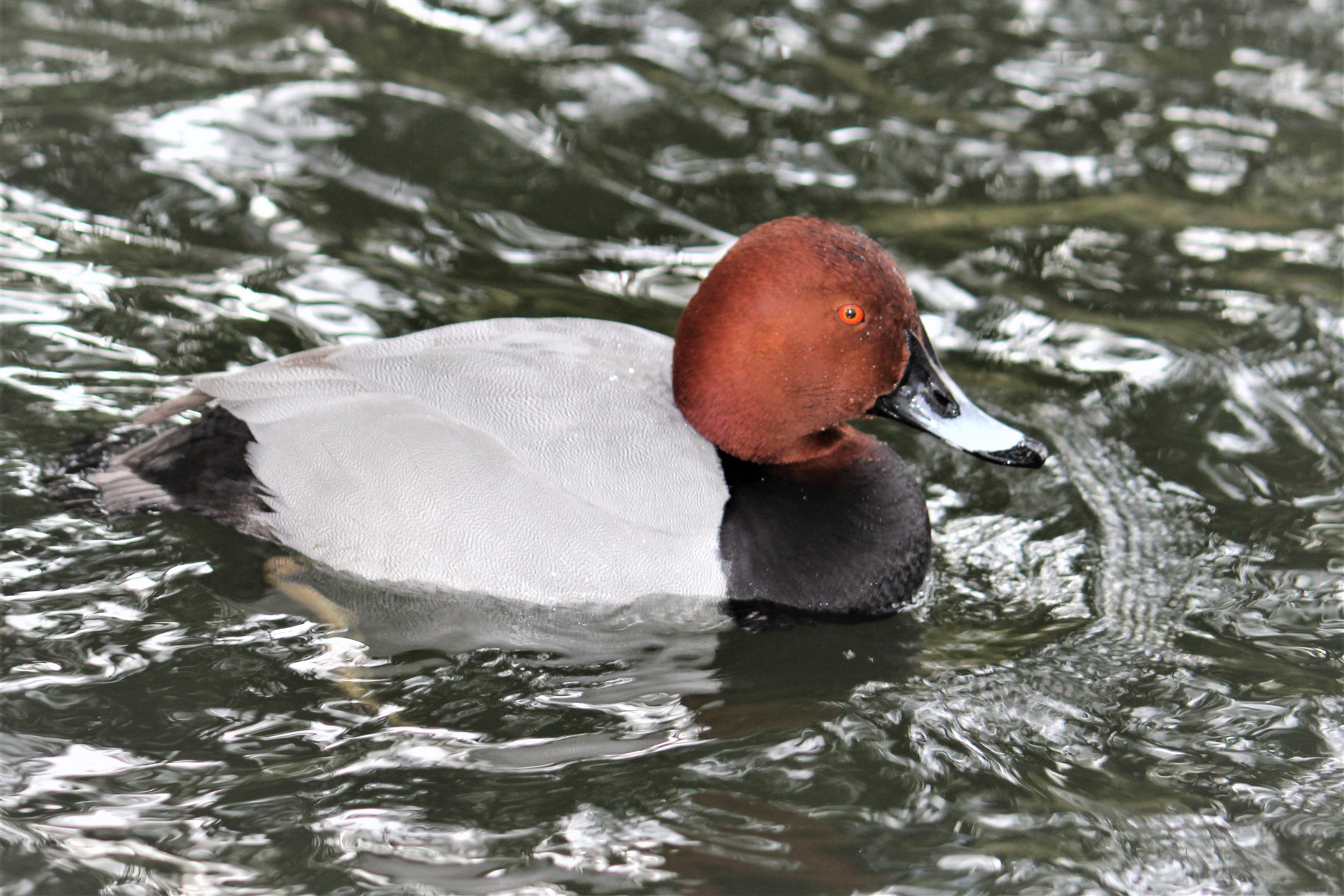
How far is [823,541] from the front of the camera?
3873mm

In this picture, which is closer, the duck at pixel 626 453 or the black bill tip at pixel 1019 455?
the duck at pixel 626 453

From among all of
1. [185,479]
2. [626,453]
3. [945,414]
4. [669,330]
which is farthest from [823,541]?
[185,479]

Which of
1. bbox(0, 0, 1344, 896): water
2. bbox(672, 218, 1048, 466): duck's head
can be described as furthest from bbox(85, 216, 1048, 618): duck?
bbox(0, 0, 1344, 896): water

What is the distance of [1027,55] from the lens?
Answer: 715 centimetres

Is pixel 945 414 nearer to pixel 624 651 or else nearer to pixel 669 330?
pixel 624 651

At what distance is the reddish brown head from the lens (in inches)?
146

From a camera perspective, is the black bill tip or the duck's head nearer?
the duck's head

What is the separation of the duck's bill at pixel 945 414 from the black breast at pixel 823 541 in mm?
232

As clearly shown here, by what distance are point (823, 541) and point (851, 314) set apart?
627 millimetres

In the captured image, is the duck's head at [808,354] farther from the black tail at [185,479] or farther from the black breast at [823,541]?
the black tail at [185,479]

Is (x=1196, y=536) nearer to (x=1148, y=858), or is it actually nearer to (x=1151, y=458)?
(x=1151, y=458)

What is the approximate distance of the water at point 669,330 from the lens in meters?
3.16

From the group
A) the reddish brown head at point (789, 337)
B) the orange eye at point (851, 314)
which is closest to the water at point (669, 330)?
the reddish brown head at point (789, 337)

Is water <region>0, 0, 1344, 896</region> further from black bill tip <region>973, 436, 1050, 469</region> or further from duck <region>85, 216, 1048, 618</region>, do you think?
black bill tip <region>973, 436, 1050, 469</region>
